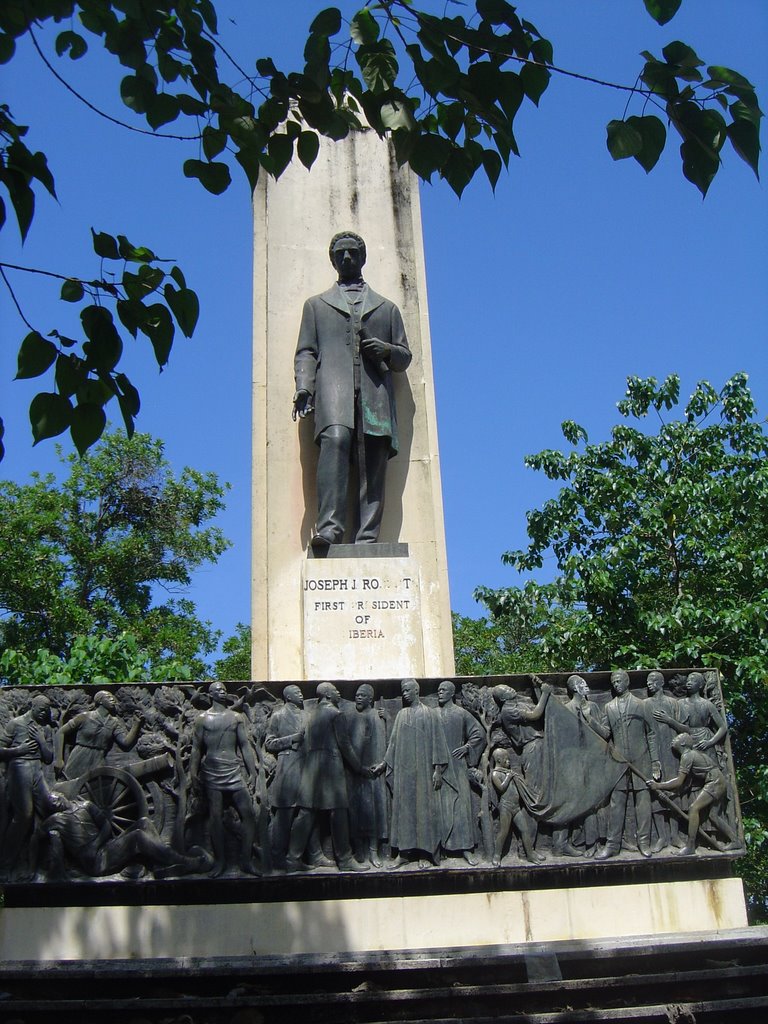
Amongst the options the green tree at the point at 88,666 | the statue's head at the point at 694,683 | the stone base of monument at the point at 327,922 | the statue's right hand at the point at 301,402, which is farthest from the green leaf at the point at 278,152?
the green tree at the point at 88,666

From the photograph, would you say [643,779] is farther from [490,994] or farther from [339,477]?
[339,477]

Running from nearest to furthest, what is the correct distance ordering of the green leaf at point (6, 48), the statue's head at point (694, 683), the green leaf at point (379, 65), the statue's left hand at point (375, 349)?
the green leaf at point (6, 48) → the green leaf at point (379, 65) → the statue's head at point (694, 683) → the statue's left hand at point (375, 349)

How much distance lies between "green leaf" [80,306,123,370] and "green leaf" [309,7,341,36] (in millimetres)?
1912

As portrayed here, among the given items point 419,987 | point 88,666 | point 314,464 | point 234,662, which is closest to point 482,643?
point 234,662

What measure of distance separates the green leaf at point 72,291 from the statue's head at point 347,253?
202 inches

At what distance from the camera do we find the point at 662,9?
5.62m

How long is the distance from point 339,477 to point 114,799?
356 cm

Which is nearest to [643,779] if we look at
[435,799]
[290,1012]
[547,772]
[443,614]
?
[547,772]

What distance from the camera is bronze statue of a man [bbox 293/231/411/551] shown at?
1035 cm

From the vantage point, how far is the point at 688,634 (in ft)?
59.1

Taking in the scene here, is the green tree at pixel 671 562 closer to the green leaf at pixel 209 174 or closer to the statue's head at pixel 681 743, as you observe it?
the statue's head at pixel 681 743

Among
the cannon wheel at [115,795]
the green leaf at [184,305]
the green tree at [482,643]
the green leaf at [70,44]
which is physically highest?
the green tree at [482,643]

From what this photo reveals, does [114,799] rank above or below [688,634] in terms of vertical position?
below

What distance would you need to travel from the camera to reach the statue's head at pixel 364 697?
8.77 metres
